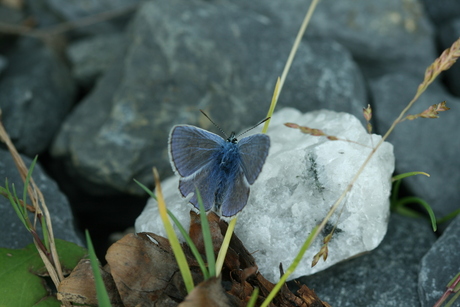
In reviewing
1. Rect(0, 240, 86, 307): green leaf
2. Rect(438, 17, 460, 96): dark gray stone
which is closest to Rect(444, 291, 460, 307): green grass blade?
Rect(0, 240, 86, 307): green leaf

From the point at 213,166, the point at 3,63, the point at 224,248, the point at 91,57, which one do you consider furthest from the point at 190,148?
the point at 3,63

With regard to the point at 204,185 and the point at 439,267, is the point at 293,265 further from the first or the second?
the point at 439,267

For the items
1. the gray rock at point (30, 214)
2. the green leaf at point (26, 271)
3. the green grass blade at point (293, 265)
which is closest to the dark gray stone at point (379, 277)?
the green grass blade at point (293, 265)

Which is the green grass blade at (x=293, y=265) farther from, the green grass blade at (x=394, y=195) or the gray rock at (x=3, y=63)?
the gray rock at (x=3, y=63)

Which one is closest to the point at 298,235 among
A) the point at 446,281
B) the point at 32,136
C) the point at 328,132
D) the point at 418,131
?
the point at 328,132

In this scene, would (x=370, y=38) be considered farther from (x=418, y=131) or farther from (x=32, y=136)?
(x=32, y=136)

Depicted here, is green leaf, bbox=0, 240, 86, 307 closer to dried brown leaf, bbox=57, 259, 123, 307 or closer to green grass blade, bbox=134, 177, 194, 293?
dried brown leaf, bbox=57, 259, 123, 307
